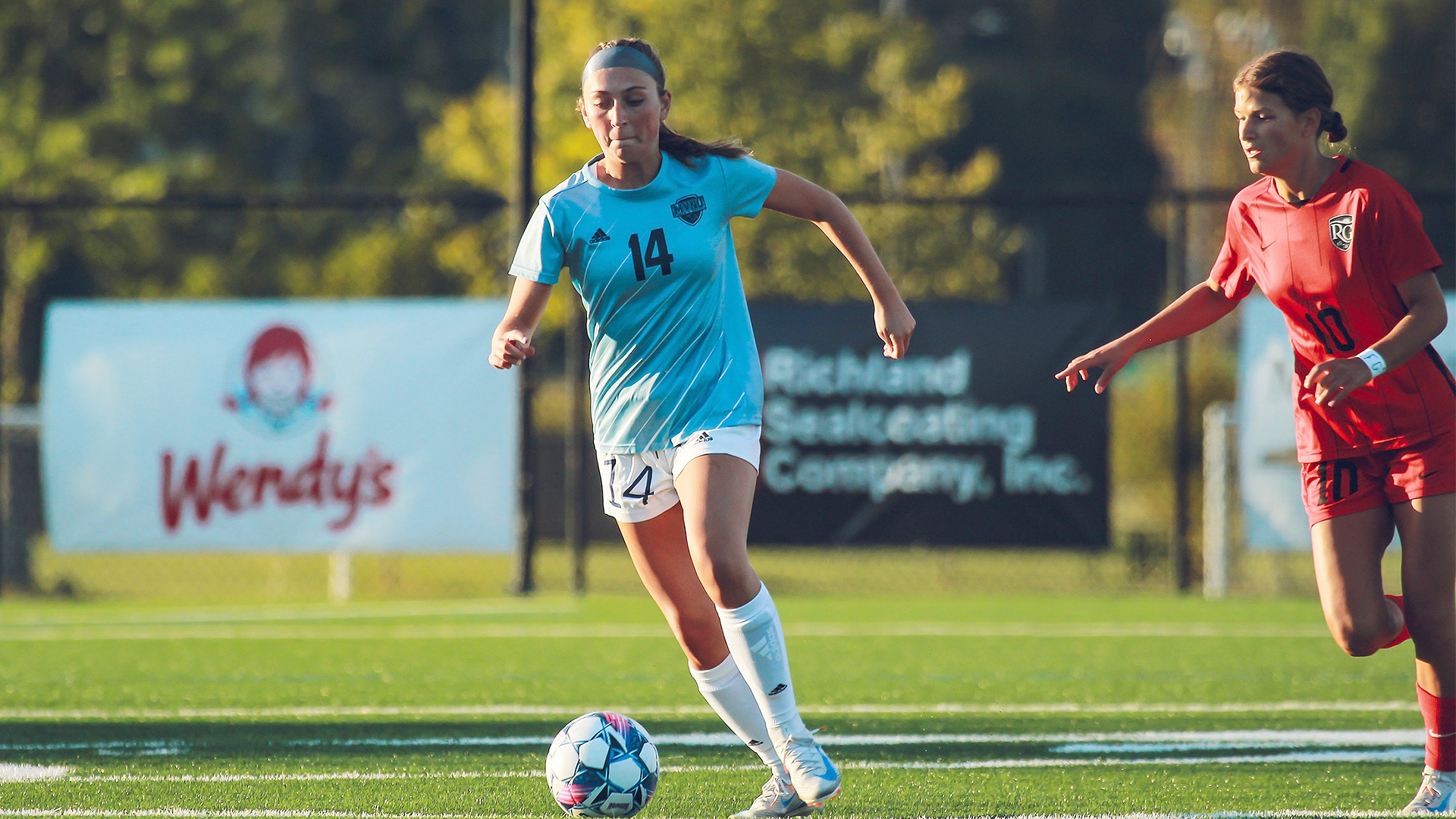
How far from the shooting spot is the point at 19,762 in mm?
5086

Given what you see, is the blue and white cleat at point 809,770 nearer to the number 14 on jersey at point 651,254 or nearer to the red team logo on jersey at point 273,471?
the number 14 on jersey at point 651,254

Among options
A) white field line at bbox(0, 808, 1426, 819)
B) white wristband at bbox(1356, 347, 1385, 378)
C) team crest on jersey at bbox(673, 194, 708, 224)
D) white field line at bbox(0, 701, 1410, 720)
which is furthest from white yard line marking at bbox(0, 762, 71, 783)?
white wristband at bbox(1356, 347, 1385, 378)

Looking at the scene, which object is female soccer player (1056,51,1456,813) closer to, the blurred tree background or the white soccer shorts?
the white soccer shorts

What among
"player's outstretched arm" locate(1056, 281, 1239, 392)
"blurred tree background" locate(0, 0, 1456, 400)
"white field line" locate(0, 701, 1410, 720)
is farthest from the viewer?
"blurred tree background" locate(0, 0, 1456, 400)

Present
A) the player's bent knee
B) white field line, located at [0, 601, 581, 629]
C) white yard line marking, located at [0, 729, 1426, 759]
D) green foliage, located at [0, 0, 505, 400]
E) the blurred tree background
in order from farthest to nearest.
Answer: green foliage, located at [0, 0, 505, 400] < the blurred tree background < white field line, located at [0, 601, 581, 629] < white yard line marking, located at [0, 729, 1426, 759] < the player's bent knee

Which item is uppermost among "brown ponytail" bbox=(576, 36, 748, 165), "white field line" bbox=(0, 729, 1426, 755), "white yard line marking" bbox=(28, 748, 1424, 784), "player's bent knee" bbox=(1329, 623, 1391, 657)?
"brown ponytail" bbox=(576, 36, 748, 165)

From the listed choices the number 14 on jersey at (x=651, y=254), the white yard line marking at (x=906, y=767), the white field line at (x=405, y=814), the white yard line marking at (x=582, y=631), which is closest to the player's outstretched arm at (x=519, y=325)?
the number 14 on jersey at (x=651, y=254)

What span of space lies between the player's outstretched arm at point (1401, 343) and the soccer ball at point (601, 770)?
6.69 ft

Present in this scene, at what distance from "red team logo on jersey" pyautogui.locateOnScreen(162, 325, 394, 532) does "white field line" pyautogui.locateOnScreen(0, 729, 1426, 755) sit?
463cm

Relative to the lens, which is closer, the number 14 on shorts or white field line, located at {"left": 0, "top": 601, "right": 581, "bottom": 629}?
the number 14 on shorts

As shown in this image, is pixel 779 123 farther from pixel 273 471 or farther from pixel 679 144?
pixel 679 144

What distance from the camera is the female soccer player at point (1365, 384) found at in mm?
4203

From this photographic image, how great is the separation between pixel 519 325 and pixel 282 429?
6.39m

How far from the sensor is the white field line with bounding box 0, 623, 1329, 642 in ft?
28.2
